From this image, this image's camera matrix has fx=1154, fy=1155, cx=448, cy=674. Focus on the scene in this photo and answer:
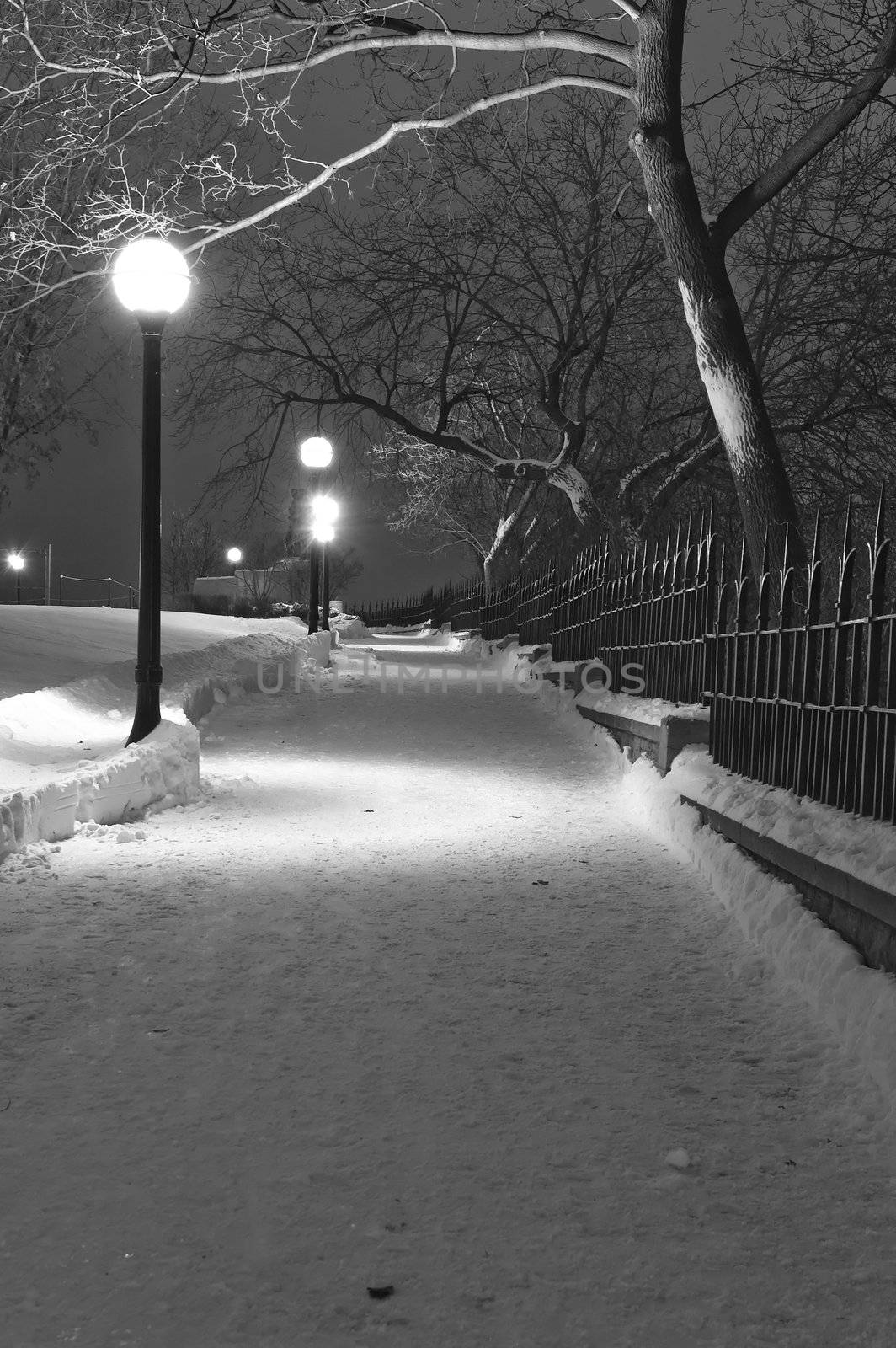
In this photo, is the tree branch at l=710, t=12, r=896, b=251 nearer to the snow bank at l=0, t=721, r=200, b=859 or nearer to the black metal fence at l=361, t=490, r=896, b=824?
the black metal fence at l=361, t=490, r=896, b=824

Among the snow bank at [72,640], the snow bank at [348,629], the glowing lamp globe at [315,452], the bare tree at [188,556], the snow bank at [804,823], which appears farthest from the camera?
the bare tree at [188,556]

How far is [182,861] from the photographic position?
21.3 ft

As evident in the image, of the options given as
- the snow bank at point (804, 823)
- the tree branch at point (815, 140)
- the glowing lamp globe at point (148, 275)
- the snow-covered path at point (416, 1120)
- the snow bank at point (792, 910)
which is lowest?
the snow-covered path at point (416, 1120)

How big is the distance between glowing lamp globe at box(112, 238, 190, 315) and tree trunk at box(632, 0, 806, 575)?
425 cm

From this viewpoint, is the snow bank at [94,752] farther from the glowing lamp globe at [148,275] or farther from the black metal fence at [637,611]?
the black metal fence at [637,611]

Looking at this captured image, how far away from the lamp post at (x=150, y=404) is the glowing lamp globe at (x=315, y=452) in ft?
35.1

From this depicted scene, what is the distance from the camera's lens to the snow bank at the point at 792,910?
377 cm

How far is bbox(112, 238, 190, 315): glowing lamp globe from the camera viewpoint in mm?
8875

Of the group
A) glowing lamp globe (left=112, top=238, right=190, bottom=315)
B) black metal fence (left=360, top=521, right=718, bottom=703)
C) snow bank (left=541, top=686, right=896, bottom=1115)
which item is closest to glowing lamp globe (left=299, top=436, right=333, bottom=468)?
black metal fence (left=360, top=521, right=718, bottom=703)

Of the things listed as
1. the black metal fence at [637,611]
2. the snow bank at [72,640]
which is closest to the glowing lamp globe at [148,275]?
the snow bank at [72,640]

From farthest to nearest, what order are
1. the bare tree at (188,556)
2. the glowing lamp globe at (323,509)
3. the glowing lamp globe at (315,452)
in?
the bare tree at (188,556)
the glowing lamp globe at (323,509)
the glowing lamp globe at (315,452)

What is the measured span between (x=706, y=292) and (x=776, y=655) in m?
4.75

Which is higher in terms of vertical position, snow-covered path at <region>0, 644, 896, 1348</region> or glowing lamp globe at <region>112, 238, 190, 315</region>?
glowing lamp globe at <region>112, 238, 190, 315</region>

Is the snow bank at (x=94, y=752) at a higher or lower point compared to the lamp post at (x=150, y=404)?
lower
